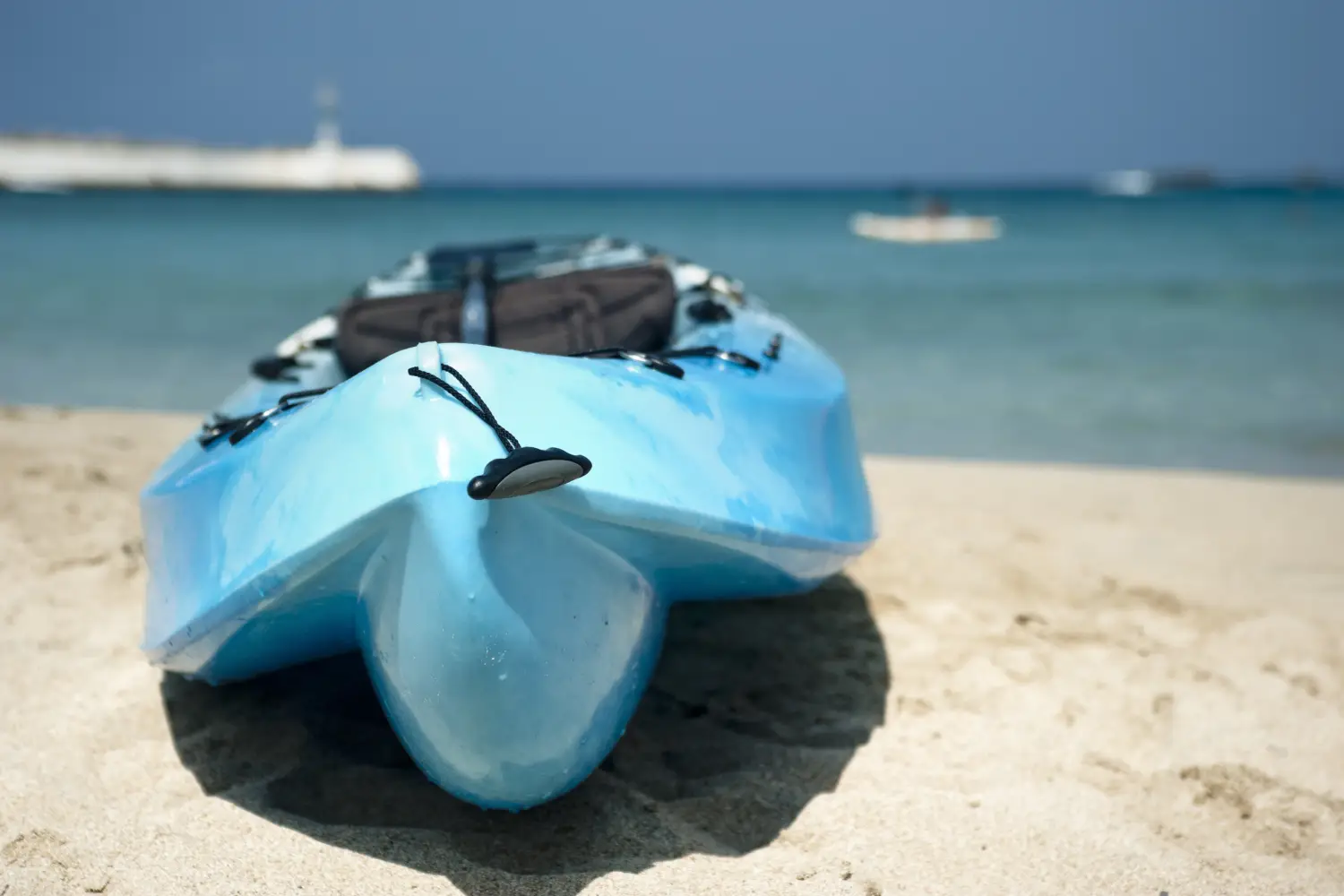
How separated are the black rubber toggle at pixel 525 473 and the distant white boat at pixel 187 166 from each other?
59482 millimetres

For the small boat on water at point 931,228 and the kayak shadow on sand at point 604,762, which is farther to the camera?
the small boat on water at point 931,228

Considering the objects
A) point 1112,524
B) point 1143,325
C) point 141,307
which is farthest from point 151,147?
point 1112,524

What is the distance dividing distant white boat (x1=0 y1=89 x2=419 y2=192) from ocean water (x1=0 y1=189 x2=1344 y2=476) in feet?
120

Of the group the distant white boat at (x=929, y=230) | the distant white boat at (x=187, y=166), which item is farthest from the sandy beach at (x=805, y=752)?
the distant white boat at (x=187, y=166)

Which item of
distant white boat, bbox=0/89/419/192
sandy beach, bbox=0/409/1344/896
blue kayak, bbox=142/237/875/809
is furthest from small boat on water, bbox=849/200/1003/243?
distant white boat, bbox=0/89/419/192

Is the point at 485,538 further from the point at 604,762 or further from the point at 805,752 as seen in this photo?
the point at 805,752

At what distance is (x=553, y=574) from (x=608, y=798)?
682 millimetres

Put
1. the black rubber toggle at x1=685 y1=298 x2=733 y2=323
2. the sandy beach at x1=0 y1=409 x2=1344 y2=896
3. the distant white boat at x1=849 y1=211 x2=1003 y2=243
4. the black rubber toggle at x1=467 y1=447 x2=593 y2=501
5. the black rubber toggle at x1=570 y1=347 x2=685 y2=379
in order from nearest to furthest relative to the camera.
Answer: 1. the black rubber toggle at x1=467 y1=447 x2=593 y2=501
2. the sandy beach at x1=0 y1=409 x2=1344 y2=896
3. the black rubber toggle at x1=570 y1=347 x2=685 y2=379
4. the black rubber toggle at x1=685 y1=298 x2=733 y2=323
5. the distant white boat at x1=849 y1=211 x2=1003 y2=243

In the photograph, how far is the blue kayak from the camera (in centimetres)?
173

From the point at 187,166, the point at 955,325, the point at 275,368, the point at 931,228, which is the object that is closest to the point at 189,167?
the point at 187,166

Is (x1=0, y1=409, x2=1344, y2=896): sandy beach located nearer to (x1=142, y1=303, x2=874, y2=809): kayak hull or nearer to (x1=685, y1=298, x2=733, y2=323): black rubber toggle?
(x1=142, y1=303, x2=874, y2=809): kayak hull

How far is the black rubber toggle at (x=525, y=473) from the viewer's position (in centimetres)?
161

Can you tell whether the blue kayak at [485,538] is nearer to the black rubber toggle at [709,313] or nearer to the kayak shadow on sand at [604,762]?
the kayak shadow on sand at [604,762]

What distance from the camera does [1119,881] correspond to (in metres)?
2.09
